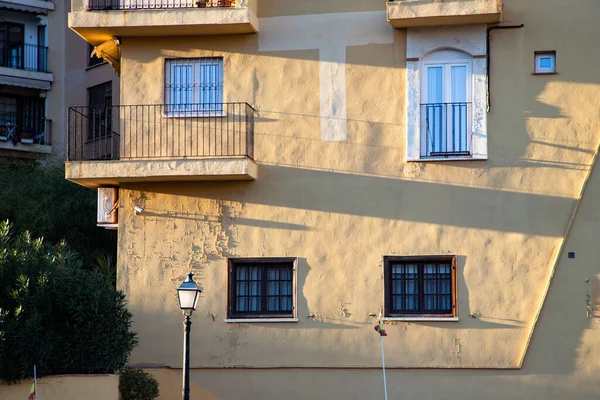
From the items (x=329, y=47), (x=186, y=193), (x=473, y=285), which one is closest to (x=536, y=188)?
(x=473, y=285)

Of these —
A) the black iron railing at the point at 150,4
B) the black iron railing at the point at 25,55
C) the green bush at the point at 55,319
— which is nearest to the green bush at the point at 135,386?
the green bush at the point at 55,319

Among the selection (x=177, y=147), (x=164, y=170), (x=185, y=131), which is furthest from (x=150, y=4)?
(x=164, y=170)

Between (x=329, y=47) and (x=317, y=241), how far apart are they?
12.5 ft

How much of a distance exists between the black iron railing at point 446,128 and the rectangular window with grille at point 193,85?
4149 millimetres

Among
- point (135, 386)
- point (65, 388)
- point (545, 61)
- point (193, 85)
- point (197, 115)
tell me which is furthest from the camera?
point (193, 85)

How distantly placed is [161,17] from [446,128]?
19.5 feet

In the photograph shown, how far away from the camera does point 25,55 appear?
40156 mm

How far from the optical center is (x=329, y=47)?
19844mm

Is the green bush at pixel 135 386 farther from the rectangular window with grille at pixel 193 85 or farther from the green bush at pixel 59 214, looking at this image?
the green bush at pixel 59 214

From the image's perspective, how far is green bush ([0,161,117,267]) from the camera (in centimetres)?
2678

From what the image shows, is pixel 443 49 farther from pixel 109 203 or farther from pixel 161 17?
pixel 109 203

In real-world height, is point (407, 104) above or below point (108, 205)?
above

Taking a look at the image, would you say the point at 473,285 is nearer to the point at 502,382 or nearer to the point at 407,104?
the point at 502,382

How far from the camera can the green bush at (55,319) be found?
56.6 feet
